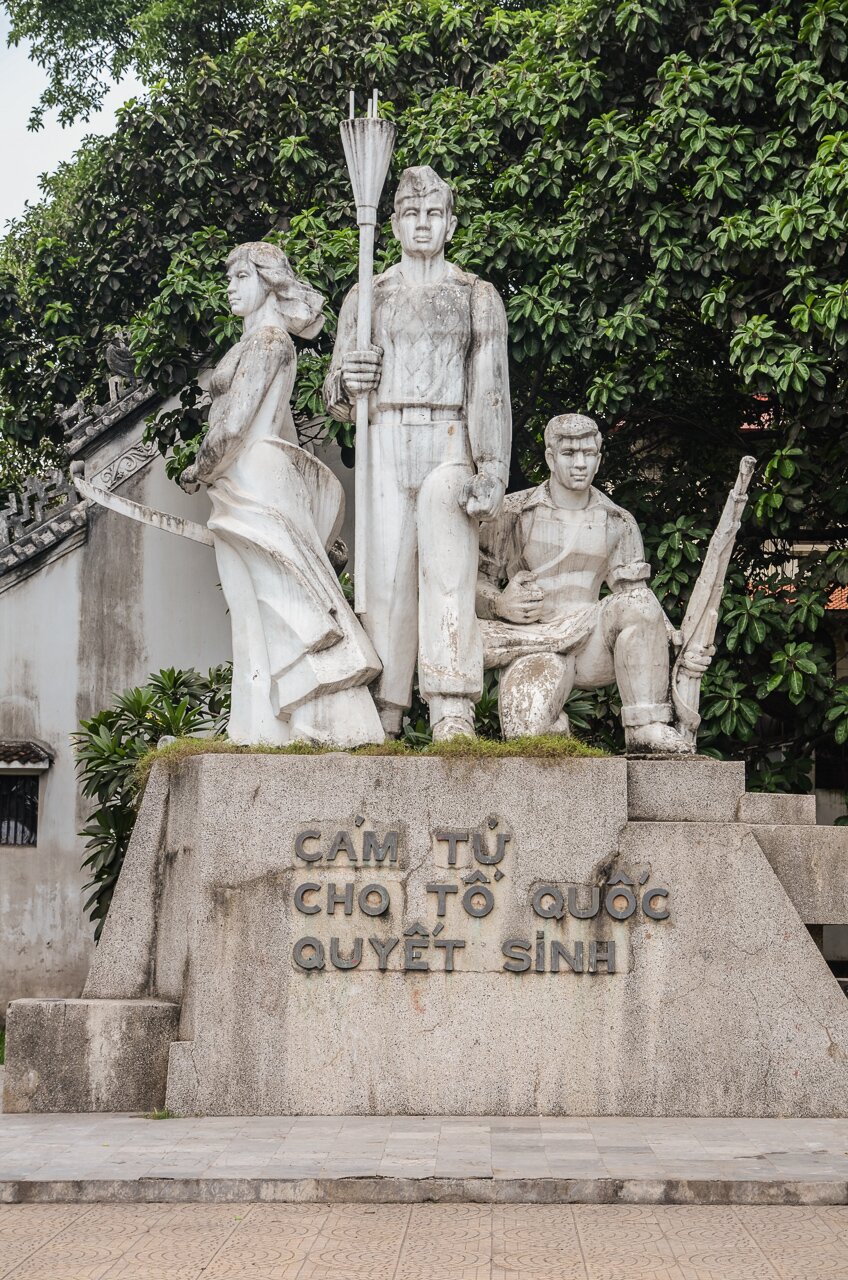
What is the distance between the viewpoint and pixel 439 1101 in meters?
8.05

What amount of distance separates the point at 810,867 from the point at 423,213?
12.3 ft

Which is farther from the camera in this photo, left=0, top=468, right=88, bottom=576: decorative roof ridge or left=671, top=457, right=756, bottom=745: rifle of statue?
left=0, top=468, right=88, bottom=576: decorative roof ridge

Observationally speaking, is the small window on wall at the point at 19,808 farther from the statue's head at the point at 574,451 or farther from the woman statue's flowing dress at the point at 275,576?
the statue's head at the point at 574,451

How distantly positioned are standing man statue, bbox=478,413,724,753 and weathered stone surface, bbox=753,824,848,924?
2.23 feet

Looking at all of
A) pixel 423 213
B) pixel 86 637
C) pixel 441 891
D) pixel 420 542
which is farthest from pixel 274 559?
pixel 86 637

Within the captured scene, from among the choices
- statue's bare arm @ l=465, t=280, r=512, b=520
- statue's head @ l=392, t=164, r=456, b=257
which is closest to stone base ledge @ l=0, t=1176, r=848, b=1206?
statue's bare arm @ l=465, t=280, r=512, b=520

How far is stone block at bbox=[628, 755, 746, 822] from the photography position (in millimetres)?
8461

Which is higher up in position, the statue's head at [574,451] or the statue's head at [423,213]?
the statue's head at [423,213]

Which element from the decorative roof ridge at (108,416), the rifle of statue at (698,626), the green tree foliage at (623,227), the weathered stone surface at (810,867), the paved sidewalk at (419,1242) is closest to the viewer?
the paved sidewalk at (419,1242)

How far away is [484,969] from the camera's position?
26.8 feet

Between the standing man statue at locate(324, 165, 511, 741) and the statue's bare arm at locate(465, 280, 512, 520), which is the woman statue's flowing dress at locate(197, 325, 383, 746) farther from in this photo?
the statue's bare arm at locate(465, 280, 512, 520)

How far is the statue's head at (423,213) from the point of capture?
9.05 meters

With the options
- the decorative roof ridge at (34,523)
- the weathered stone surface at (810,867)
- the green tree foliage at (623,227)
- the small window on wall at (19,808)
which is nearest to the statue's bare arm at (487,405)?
the weathered stone surface at (810,867)

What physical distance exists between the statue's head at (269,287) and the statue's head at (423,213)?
0.57 m
